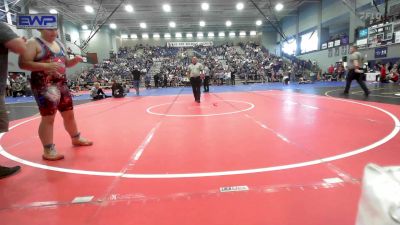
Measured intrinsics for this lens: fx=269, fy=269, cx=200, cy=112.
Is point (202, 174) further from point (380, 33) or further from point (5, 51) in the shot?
point (380, 33)

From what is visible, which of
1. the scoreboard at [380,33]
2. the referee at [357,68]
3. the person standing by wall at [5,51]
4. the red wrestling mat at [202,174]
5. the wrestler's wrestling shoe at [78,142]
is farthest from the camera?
the scoreboard at [380,33]

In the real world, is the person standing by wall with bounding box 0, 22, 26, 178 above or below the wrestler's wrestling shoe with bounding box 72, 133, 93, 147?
above

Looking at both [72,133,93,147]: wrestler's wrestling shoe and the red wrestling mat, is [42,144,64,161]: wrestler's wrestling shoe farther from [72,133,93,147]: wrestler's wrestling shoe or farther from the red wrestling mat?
[72,133,93,147]: wrestler's wrestling shoe

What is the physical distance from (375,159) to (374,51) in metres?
22.1

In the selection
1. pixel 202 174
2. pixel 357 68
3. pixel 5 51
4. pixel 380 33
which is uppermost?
pixel 380 33

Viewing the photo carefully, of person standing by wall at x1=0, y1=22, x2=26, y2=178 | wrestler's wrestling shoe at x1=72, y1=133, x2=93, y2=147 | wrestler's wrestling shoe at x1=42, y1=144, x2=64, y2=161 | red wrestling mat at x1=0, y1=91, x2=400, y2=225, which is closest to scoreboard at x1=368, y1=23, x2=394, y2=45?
red wrestling mat at x1=0, y1=91, x2=400, y2=225

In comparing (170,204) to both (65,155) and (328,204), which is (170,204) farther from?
(65,155)

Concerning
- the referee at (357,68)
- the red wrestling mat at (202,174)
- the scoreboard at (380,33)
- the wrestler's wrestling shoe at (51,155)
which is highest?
the scoreboard at (380,33)

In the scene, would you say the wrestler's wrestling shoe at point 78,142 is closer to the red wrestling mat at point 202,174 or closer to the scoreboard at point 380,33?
the red wrestling mat at point 202,174

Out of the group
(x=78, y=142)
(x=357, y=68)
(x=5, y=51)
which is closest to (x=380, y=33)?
(x=357, y=68)

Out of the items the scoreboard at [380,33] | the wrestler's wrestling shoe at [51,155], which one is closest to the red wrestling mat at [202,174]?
the wrestler's wrestling shoe at [51,155]

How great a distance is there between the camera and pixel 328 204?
2.10 metres

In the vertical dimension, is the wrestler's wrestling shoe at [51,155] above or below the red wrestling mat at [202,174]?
above

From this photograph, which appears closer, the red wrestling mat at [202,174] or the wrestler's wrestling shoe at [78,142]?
the red wrestling mat at [202,174]
